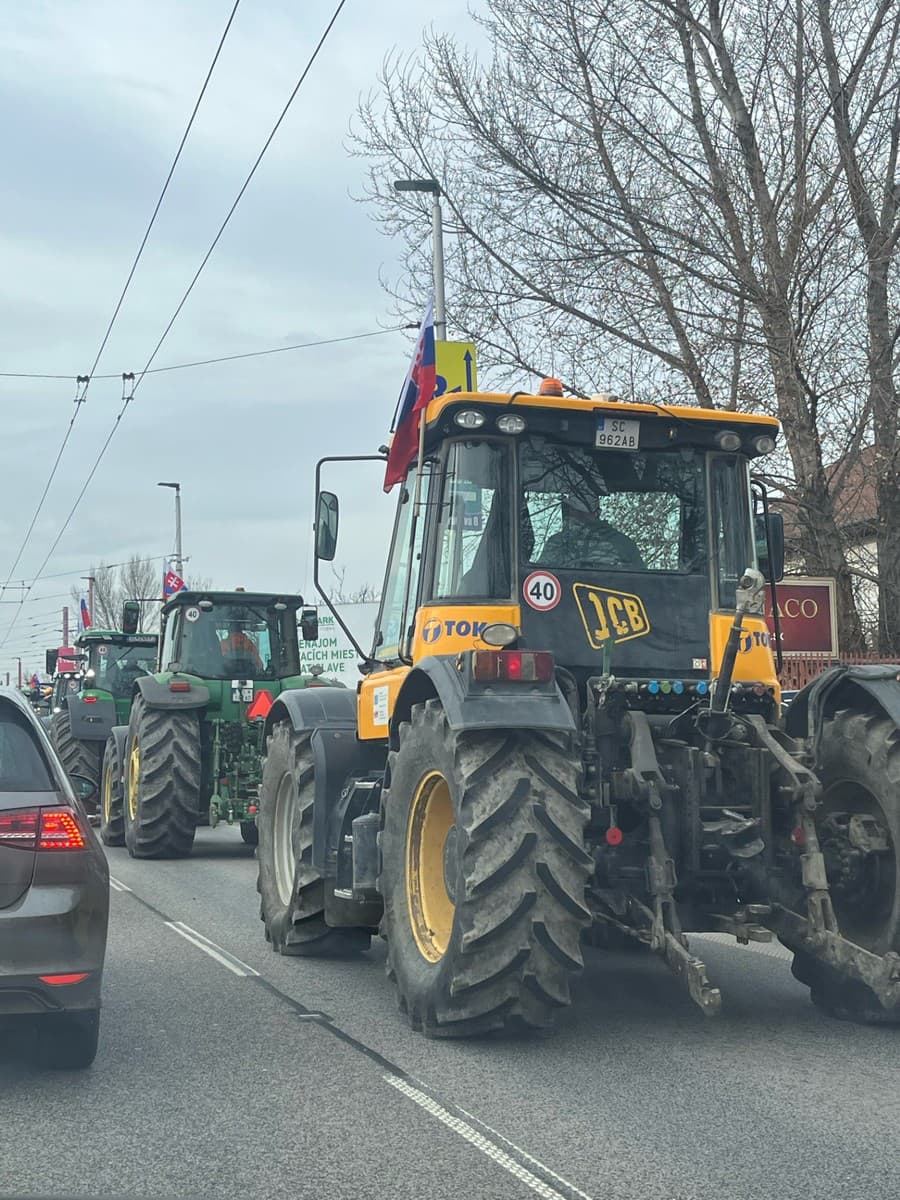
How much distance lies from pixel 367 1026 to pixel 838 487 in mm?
12687

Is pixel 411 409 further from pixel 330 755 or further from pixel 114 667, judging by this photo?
pixel 114 667

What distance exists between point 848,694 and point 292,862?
11.9ft

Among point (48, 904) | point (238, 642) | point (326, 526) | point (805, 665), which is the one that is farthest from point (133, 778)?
point (48, 904)

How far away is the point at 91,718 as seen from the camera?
1922cm

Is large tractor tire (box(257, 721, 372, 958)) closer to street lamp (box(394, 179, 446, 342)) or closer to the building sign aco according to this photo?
the building sign aco

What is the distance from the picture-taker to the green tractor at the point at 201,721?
48.3 ft

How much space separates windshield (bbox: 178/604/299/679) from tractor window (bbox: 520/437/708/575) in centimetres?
940

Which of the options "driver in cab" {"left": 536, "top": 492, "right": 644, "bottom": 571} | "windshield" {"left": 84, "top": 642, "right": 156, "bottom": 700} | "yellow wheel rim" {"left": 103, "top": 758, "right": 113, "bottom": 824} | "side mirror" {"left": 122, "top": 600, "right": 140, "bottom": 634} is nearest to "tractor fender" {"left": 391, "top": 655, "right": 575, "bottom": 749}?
"driver in cab" {"left": 536, "top": 492, "right": 644, "bottom": 571}

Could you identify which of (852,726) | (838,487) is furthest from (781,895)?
(838,487)

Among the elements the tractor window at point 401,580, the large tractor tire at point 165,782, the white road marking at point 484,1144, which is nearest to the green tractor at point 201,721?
the large tractor tire at point 165,782

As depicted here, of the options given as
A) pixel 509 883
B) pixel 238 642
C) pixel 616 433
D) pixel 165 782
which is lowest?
pixel 509 883

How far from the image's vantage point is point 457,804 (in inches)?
239

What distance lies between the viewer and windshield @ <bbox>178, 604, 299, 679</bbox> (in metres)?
16.0

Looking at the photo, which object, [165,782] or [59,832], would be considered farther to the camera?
[165,782]
